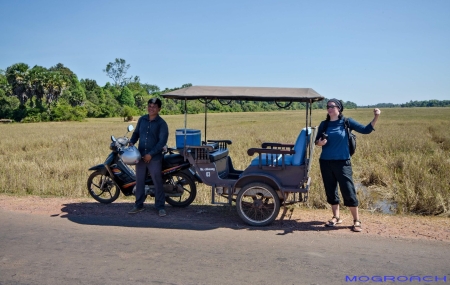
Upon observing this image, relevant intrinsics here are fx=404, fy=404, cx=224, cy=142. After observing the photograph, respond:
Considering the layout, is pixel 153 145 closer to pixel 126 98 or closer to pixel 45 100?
pixel 45 100

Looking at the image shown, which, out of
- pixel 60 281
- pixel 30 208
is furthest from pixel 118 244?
pixel 30 208

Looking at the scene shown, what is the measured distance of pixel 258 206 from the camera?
6184 millimetres

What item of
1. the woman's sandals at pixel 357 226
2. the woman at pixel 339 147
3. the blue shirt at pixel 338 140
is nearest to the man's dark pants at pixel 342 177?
the woman at pixel 339 147

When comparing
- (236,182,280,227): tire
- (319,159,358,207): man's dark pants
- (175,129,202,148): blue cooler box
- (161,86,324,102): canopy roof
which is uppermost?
(161,86,324,102): canopy roof

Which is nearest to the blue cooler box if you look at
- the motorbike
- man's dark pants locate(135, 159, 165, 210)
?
the motorbike

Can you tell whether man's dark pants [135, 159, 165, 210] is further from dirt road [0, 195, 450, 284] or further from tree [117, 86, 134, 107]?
tree [117, 86, 134, 107]

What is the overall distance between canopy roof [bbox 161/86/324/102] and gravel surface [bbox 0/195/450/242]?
1.92 metres

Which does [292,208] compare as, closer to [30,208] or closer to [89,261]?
[89,261]

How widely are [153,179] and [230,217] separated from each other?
1.45 metres

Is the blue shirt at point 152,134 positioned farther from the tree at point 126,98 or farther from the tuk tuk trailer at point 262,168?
the tree at point 126,98

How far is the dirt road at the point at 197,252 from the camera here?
4188mm

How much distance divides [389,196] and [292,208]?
10.0 feet

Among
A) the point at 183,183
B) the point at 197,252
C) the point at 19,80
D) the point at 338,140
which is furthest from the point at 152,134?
the point at 19,80

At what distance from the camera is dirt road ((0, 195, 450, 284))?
4188mm
